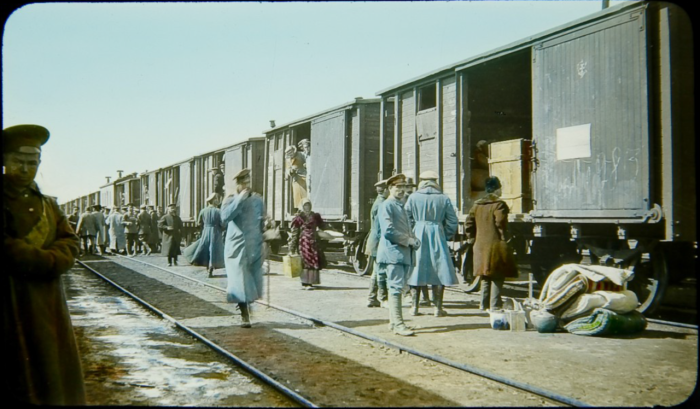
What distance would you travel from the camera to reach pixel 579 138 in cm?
722

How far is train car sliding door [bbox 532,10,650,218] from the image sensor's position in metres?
6.43

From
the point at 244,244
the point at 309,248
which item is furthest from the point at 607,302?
the point at 309,248

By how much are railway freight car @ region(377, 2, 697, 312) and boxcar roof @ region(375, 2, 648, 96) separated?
20 mm

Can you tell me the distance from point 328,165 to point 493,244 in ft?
23.7

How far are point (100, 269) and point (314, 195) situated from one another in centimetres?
555

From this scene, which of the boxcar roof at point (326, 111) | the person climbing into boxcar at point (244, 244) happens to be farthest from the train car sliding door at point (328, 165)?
the person climbing into boxcar at point (244, 244)

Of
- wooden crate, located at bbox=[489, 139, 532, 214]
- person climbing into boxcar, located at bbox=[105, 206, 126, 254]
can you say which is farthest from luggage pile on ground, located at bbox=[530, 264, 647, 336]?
person climbing into boxcar, located at bbox=[105, 206, 126, 254]

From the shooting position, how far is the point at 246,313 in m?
6.76

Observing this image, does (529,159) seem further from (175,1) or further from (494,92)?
(175,1)

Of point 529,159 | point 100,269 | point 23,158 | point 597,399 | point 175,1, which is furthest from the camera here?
point 100,269

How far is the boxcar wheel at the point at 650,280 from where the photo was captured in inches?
269

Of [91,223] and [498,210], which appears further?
[91,223]

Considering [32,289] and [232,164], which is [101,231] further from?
[32,289]

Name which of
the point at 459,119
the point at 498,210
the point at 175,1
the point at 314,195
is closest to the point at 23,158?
the point at 175,1
